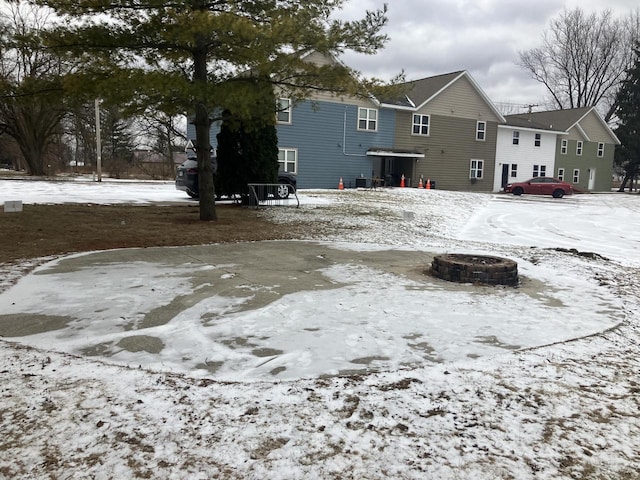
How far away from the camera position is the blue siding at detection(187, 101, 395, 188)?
25547 mm

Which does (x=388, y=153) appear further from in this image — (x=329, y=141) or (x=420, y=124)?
(x=420, y=124)

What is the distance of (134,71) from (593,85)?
54070 millimetres

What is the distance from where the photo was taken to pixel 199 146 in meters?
10.9

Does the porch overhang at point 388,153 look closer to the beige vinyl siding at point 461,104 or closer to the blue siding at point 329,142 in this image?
the blue siding at point 329,142

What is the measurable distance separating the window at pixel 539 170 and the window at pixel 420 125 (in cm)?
1148

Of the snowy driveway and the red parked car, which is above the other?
the red parked car

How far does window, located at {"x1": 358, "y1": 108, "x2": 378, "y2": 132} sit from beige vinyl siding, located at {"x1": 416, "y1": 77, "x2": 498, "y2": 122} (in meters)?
3.52

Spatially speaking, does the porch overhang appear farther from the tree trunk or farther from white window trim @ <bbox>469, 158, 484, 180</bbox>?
the tree trunk

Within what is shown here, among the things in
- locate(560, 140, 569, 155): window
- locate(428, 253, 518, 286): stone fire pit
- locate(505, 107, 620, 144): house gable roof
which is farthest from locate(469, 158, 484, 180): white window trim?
locate(428, 253, 518, 286): stone fire pit

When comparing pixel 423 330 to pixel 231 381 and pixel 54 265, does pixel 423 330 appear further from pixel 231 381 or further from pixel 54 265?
pixel 54 265

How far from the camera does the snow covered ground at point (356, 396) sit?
2.36 meters

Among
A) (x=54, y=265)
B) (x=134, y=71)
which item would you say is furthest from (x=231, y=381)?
(x=134, y=71)

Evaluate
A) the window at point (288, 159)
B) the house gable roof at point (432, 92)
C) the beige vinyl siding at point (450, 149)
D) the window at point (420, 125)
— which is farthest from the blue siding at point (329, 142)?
the window at point (420, 125)

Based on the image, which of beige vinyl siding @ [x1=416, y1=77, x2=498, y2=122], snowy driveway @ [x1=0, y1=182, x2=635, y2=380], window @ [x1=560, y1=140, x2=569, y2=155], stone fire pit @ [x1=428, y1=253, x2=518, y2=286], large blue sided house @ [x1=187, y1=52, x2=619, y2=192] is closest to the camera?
snowy driveway @ [x1=0, y1=182, x2=635, y2=380]
